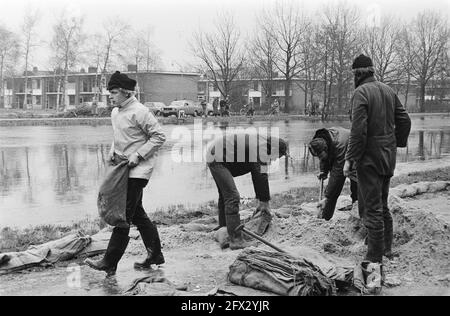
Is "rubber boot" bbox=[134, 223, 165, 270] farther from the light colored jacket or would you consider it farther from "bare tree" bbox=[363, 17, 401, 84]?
"bare tree" bbox=[363, 17, 401, 84]

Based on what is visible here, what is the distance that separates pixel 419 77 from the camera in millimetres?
57188

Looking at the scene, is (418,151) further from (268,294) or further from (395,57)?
(395,57)

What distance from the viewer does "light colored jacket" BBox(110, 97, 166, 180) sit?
4.96 m

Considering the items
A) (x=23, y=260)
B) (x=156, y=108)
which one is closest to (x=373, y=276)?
(x=23, y=260)

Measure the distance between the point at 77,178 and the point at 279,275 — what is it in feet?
30.1

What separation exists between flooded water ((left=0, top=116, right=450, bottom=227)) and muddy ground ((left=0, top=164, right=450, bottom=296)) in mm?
2688

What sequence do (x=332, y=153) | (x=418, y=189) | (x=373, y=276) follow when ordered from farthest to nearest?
(x=418, y=189) < (x=332, y=153) < (x=373, y=276)

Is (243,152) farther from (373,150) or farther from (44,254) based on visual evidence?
(44,254)

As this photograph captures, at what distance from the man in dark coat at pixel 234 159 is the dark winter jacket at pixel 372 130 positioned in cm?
123

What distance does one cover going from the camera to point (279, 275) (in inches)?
172

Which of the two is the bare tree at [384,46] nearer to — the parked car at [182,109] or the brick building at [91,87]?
the parked car at [182,109]

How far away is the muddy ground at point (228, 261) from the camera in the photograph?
4660 millimetres

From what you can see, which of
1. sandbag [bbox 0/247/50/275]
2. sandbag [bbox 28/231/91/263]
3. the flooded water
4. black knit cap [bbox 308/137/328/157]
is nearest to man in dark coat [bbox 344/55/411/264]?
black knit cap [bbox 308/137/328/157]

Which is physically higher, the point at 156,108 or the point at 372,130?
the point at 372,130
